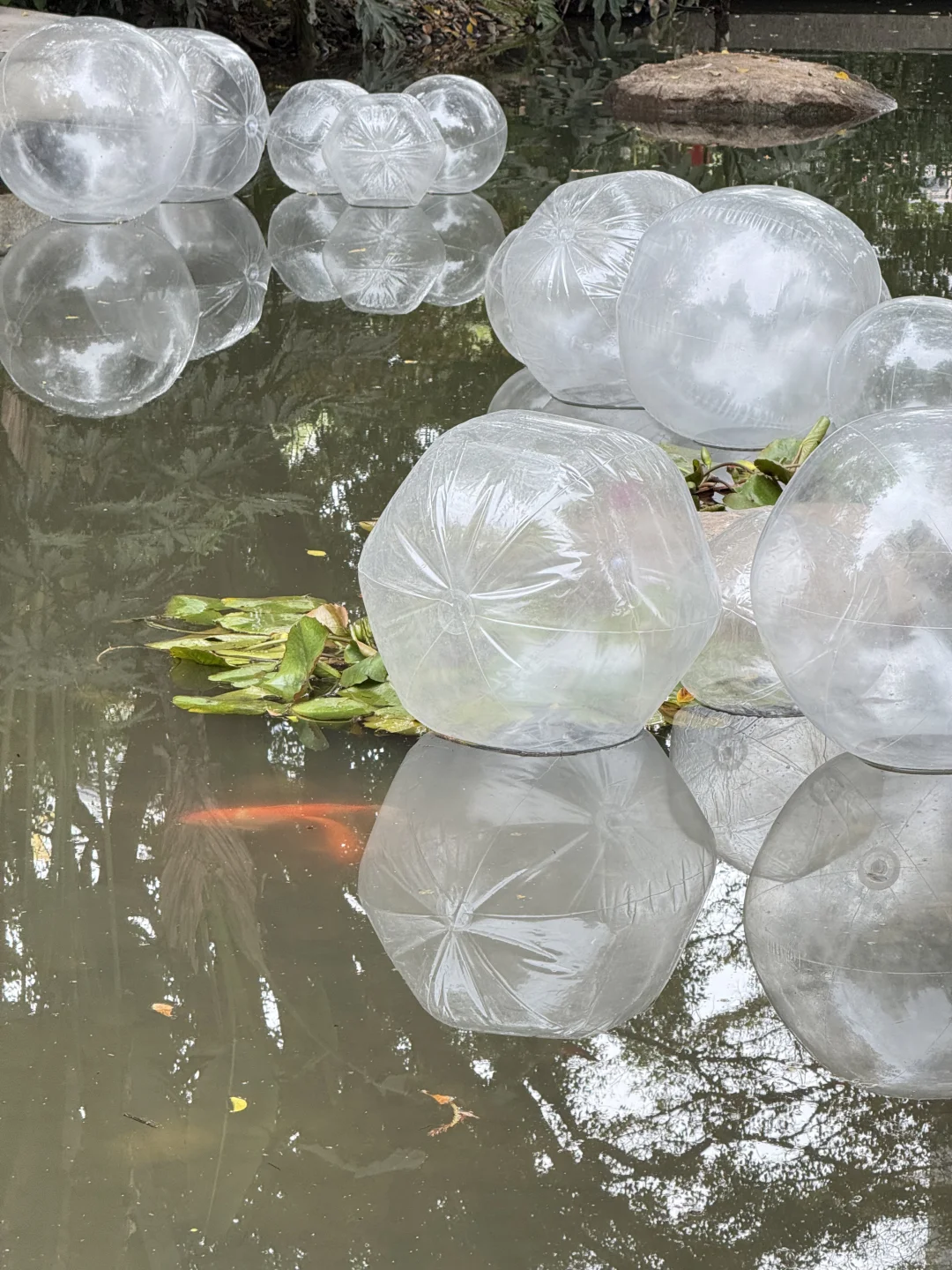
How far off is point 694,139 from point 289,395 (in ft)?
24.0

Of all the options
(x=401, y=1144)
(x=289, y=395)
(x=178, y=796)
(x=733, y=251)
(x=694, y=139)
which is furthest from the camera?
(x=694, y=139)

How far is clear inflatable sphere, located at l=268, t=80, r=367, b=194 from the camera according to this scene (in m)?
8.94

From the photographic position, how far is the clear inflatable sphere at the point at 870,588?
9.71 feet

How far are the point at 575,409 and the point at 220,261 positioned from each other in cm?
284

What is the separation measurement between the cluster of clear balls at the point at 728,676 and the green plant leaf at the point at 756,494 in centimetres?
22

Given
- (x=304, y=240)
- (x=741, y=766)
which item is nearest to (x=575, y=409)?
(x=741, y=766)

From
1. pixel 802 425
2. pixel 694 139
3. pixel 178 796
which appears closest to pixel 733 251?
pixel 802 425

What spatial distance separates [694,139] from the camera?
12047 mm

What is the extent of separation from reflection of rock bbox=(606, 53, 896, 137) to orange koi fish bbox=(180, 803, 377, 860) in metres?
10.7

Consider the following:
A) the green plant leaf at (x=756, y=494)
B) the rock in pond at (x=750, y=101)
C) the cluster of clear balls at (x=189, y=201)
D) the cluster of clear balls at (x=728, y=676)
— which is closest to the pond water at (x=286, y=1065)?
the cluster of clear balls at (x=728, y=676)

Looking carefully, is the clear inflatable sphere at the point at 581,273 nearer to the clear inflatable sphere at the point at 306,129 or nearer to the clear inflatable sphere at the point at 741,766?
the clear inflatable sphere at the point at 741,766

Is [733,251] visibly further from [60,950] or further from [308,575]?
[60,950]

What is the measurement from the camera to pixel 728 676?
11.8 feet

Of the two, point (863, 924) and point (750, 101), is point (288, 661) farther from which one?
point (750, 101)
